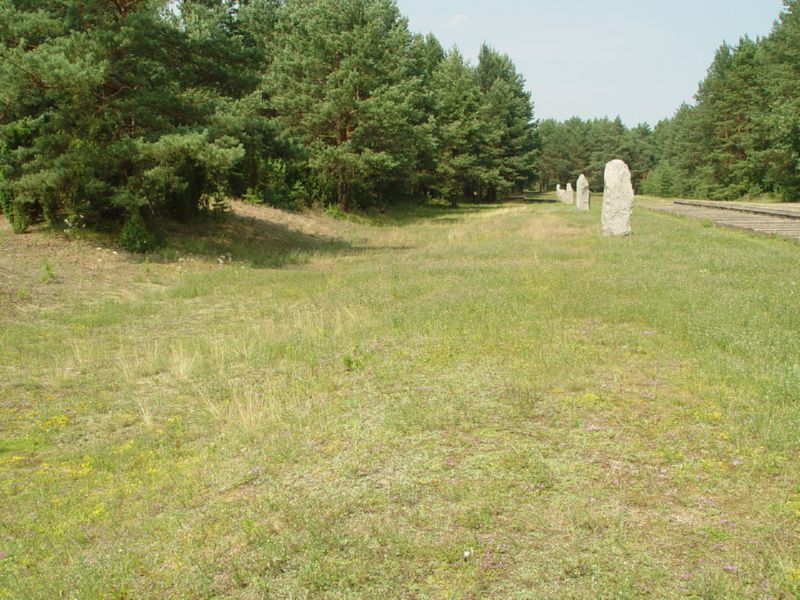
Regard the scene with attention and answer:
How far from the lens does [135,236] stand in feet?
57.3

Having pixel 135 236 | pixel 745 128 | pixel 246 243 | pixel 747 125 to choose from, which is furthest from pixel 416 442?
pixel 745 128

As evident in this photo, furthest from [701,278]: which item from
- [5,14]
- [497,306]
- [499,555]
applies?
[5,14]

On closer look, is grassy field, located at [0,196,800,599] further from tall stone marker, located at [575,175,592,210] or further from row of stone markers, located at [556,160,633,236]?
tall stone marker, located at [575,175,592,210]

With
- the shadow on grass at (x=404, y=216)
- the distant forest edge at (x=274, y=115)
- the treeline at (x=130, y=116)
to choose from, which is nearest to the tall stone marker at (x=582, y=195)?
the shadow on grass at (x=404, y=216)

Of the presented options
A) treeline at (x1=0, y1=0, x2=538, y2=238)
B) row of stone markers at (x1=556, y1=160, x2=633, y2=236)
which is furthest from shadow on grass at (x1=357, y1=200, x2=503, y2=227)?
row of stone markers at (x1=556, y1=160, x2=633, y2=236)

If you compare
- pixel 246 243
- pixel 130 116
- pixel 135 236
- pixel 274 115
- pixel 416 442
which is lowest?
pixel 416 442

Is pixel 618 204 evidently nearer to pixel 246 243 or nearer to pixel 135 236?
pixel 246 243

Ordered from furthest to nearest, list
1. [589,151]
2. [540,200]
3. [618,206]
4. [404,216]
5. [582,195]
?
[589,151]
[540,200]
[404,216]
[582,195]
[618,206]

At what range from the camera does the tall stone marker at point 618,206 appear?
62.7 ft

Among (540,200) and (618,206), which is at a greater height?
(540,200)

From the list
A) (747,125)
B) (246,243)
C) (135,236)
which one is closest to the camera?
(135,236)

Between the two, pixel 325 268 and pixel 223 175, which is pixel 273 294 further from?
pixel 223 175

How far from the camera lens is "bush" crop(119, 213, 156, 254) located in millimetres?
17344

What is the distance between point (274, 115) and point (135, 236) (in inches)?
850
